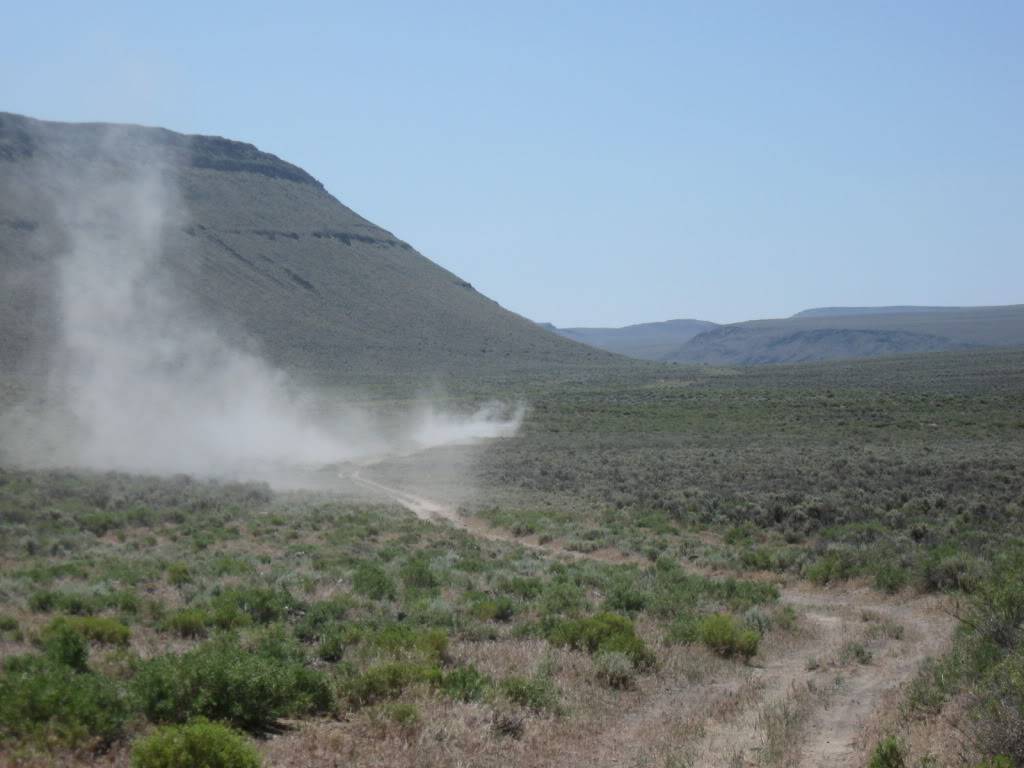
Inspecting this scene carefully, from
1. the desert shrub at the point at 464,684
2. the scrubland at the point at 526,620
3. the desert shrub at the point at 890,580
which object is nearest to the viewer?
the scrubland at the point at 526,620

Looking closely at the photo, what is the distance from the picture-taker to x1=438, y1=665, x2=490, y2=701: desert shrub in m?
7.81

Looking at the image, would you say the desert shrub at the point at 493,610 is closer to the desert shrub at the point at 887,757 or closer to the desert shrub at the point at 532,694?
the desert shrub at the point at 532,694

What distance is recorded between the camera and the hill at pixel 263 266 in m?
86.9

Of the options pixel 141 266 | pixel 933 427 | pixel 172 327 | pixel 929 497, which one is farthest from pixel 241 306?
pixel 929 497

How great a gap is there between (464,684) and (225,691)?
6.53ft

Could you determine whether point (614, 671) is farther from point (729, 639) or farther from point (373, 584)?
point (373, 584)

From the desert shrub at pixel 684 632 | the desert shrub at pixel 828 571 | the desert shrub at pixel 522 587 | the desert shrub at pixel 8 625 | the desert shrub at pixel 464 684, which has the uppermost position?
the desert shrub at pixel 464 684

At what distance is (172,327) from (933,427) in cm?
5556

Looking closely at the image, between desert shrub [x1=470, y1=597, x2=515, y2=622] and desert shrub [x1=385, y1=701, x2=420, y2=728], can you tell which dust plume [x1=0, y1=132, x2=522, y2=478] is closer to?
desert shrub [x1=470, y1=597, x2=515, y2=622]

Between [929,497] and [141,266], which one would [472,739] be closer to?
[929,497]

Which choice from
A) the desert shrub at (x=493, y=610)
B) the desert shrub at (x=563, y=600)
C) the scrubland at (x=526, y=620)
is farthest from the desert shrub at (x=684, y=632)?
the desert shrub at (x=493, y=610)

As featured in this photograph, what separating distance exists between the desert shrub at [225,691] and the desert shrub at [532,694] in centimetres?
153

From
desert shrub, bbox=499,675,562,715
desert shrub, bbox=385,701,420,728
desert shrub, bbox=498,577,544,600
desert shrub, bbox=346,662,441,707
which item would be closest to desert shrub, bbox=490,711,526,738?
desert shrub, bbox=499,675,562,715

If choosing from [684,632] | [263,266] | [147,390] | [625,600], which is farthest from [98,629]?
[263,266]
